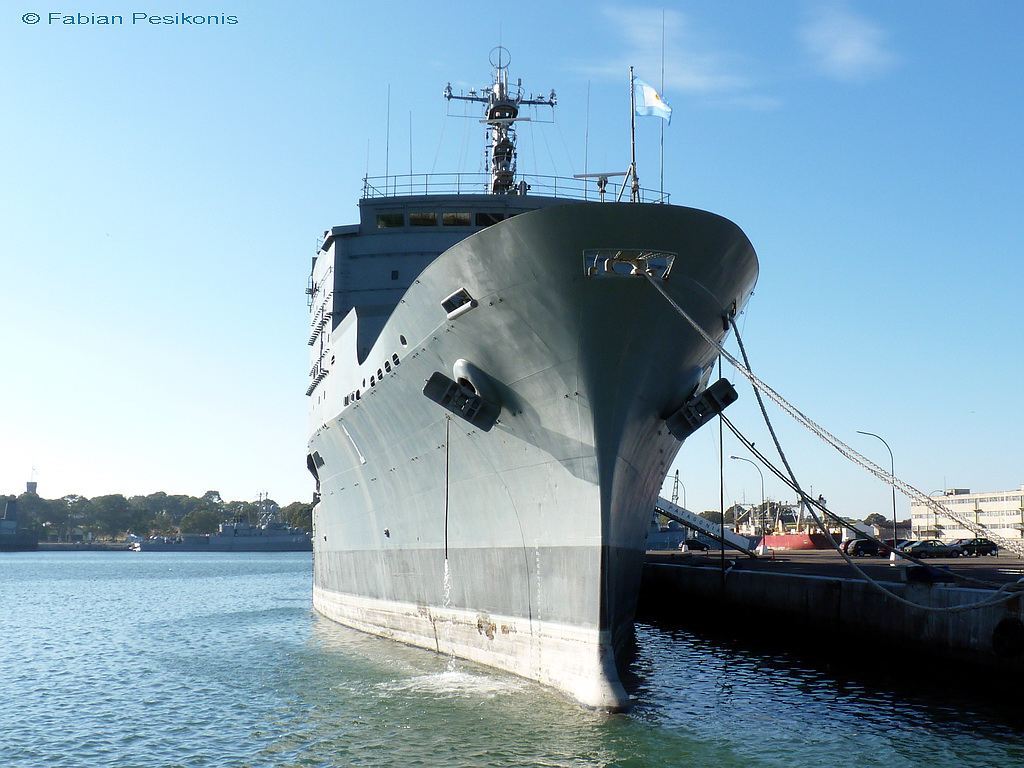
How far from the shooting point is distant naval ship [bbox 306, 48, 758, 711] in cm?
1166

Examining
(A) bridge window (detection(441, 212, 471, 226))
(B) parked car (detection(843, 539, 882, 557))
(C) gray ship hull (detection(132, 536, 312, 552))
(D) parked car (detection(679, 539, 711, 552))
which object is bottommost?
(C) gray ship hull (detection(132, 536, 312, 552))

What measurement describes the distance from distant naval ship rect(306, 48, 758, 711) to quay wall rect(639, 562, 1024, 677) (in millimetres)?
5478

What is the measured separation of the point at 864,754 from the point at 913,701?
11.5 feet

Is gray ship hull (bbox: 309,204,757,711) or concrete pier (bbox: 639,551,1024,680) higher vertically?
gray ship hull (bbox: 309,204,757,711)

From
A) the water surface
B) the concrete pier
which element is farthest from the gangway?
the water surface

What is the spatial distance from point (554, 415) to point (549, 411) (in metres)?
0.10

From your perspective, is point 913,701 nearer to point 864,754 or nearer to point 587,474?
point 864,754

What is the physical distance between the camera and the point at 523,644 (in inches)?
526

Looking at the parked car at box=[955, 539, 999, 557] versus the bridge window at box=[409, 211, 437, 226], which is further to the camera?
the parked car at box=[955, 539, 999, 557]

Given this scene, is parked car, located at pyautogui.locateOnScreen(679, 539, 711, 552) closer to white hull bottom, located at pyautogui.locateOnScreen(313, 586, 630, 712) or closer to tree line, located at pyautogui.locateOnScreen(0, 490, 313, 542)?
white hull bottom, located at pyautogui.locateOnScreen(313, 586, 630, 712)

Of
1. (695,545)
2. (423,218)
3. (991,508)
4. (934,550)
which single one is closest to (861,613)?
(423,218)

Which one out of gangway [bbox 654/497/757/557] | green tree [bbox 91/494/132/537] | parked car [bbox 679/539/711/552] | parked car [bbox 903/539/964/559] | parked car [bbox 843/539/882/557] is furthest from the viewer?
green tree [bbox 91/494/132/537]

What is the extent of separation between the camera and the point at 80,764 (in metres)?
10.8

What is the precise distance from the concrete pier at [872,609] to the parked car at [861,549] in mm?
12221
